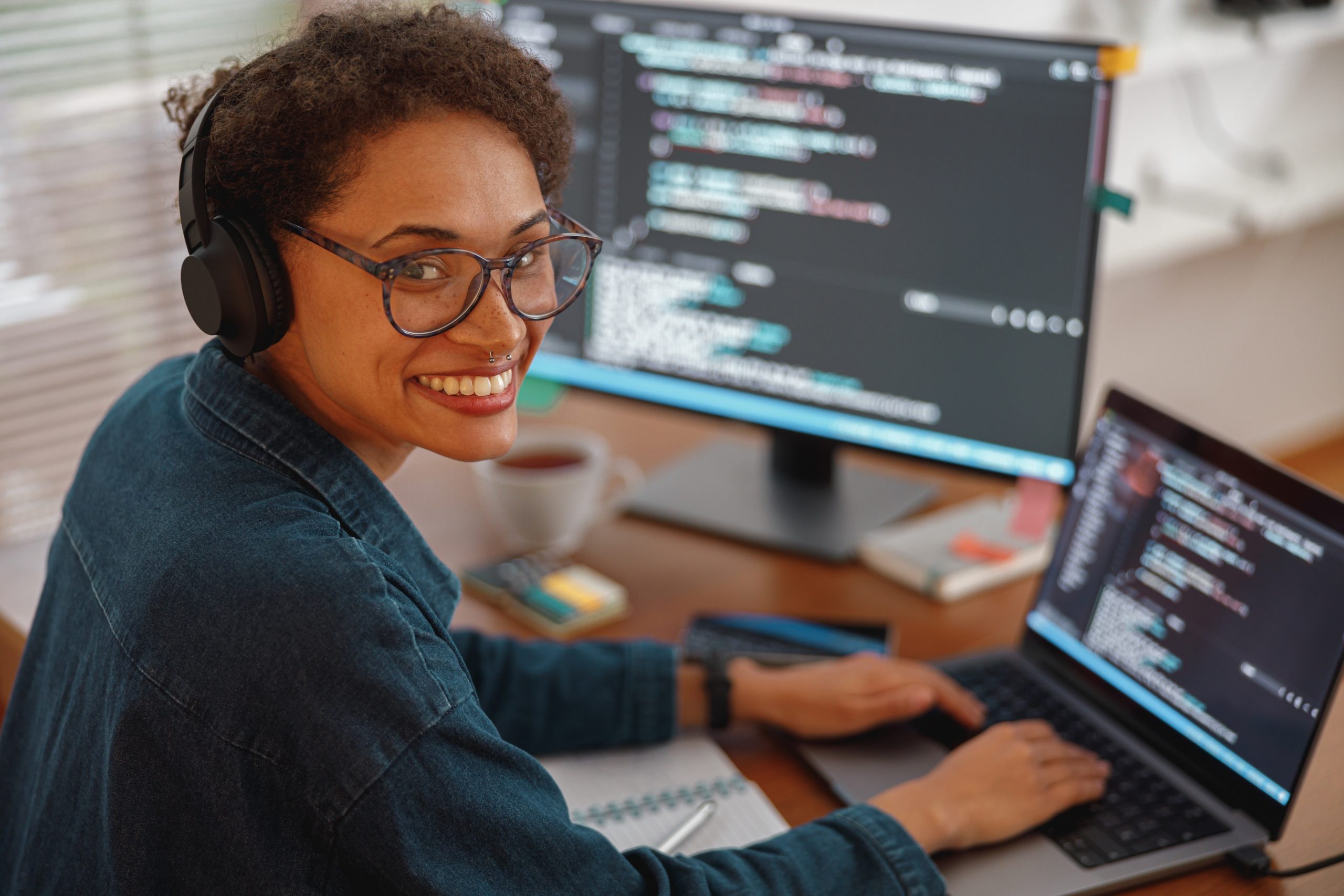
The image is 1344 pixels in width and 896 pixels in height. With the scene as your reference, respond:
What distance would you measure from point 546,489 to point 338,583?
0.60 m

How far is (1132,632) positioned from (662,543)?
1.68 feet

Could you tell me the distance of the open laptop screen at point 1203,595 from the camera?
2.92 feet

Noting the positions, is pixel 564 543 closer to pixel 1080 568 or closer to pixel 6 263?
pixel 1080 568

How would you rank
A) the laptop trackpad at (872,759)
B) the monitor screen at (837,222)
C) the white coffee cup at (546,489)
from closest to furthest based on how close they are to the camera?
the laptop trackpad at (872,759) < the monitor screen at (837,222) < the white coffee cup at (546,489)

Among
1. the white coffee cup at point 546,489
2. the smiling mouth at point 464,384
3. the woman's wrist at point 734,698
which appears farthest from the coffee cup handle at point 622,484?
the smiling mouth at point 464,384

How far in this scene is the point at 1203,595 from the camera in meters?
0.96

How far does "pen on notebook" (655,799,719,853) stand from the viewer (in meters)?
0.92

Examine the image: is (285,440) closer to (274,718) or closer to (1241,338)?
(274,718)

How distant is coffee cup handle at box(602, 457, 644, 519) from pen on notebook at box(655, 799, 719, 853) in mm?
513

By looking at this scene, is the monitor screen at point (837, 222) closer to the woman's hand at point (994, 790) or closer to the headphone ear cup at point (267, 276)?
the woman's hand at point (994, 790)

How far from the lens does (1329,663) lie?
86 cm

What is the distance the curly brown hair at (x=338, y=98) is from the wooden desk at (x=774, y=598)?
529 millimetres

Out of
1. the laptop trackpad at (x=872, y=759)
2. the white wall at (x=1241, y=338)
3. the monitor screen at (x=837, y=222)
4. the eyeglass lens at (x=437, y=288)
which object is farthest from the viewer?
the white wall at (x=1241, y=338)

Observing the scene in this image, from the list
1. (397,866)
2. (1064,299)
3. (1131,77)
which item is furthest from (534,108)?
(1131,77)
